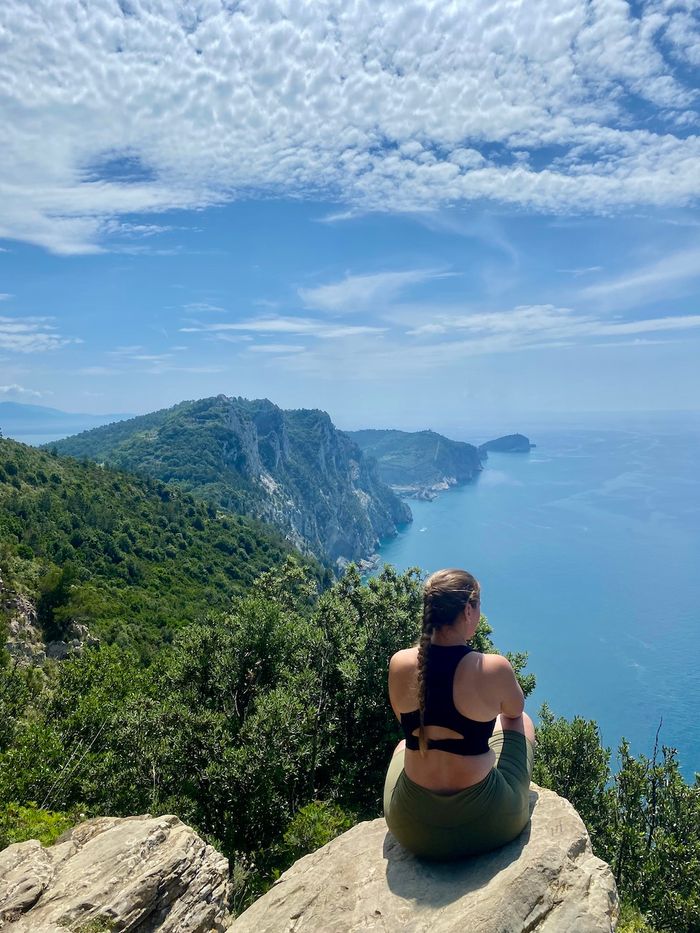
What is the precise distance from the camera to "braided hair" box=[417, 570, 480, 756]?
15.8ft

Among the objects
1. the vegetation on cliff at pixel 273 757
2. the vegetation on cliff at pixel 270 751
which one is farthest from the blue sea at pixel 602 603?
the vegetation on cliff at pixel 273 757

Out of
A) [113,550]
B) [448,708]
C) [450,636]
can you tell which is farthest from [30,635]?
[450,636]

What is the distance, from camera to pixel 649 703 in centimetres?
7619

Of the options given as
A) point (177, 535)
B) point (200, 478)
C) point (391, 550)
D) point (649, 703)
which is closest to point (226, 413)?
point (200, 478)

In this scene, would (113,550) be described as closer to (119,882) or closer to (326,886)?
(119,882)

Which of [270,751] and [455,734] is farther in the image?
[270,751]

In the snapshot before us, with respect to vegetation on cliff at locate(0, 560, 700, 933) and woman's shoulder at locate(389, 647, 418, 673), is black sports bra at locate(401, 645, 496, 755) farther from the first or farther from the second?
vegetation on cliff at locate(0, 560, 700, 933)

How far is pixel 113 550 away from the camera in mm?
65812

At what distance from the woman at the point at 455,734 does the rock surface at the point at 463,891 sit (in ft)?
0.83

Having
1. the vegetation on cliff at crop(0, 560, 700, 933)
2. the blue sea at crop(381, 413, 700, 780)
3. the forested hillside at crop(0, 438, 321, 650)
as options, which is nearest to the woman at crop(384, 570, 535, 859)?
→ the vegetation on cliff at crop(0, 560, 700, 933)

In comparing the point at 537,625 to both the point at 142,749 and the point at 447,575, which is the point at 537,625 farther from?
the point at 447,575

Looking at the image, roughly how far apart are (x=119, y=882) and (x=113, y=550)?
65770 mm

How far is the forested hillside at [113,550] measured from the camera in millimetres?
43844

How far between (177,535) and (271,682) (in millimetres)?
74132
